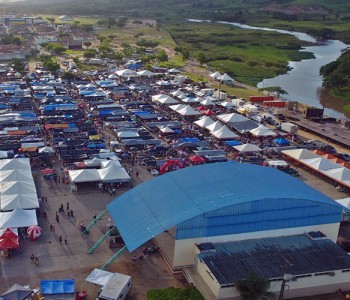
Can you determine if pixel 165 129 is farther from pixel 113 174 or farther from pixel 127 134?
pixel 113 174

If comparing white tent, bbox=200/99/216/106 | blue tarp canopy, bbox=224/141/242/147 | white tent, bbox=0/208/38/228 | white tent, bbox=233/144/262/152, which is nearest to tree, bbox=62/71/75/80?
white tent, bbox=200/99/216/106

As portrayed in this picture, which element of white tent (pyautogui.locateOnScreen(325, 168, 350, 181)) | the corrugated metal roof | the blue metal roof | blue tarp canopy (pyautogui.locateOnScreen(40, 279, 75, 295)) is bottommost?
white tent (pyautogui.locateOnScreen(325, 168, 350, 181))

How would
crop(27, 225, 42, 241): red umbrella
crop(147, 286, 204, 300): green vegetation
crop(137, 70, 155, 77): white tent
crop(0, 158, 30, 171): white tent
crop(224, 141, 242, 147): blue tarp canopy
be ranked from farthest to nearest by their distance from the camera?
crop(137, 70, 155, 77): white tent < crop(224, 141, 242, 147): blue tarp canopy < crop(0, 158, 30, 171): white tent < crop(27, 225, 42, 241): red umbrella < crop(147, 286, 204, 300): green vegetation

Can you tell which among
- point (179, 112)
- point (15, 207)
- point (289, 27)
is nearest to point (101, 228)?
point (15, 207)

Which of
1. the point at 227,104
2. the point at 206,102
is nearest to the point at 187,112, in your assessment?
the point at 206,102

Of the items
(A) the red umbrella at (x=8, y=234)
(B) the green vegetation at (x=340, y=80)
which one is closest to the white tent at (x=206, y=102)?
(B) the green vegetation at (x=340, y=80)

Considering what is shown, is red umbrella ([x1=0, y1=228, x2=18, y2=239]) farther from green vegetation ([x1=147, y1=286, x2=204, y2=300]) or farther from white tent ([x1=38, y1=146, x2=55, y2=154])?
white tent ([x1=38, y1=146, x2=55, y2=154])
